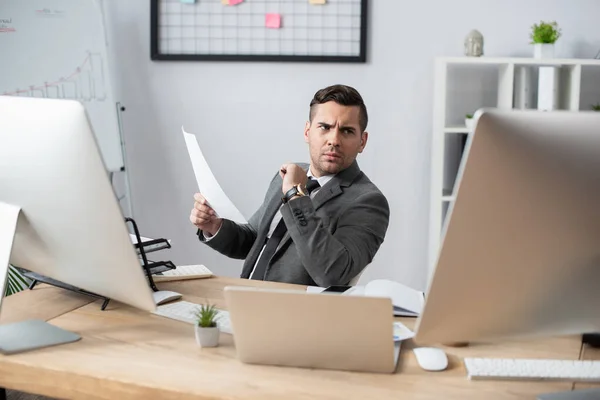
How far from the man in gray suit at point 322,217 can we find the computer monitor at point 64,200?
586mm

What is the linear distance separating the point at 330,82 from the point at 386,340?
8.19 feet

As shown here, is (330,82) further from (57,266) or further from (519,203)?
(519,203)

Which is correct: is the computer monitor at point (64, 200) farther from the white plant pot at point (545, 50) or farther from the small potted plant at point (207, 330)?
the white plant pot at point (545, 50)

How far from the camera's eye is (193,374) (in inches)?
48.1

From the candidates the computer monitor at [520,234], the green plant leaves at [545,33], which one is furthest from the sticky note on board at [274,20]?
the computer monitor at [520,234]

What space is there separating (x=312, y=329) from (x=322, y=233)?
2.13 ft

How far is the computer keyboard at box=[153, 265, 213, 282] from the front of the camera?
6.10ft

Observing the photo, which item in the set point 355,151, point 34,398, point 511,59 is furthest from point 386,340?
point 511,59

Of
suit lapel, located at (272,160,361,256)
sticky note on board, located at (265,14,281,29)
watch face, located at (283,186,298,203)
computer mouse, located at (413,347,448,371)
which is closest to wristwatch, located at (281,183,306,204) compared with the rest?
watch face, located at (283,186,298,203)

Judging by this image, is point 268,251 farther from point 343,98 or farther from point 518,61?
point 518,61

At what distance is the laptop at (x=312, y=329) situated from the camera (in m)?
1.16

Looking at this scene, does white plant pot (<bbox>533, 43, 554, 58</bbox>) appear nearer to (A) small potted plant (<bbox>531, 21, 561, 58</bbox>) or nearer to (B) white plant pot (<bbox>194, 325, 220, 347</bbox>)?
(A) small potted plant (<bbox>531, 21, 561, 58</bbox>)

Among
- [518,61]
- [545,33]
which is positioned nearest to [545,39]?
[545,33]

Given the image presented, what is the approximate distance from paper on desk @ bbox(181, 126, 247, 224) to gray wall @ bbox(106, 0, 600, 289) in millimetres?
1529
